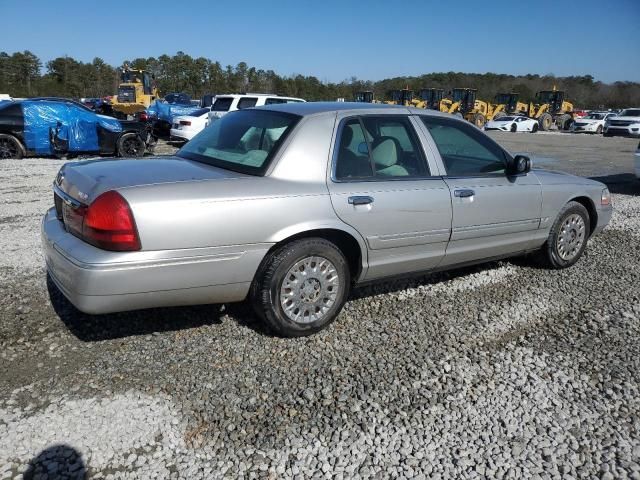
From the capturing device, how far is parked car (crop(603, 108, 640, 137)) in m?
30.7

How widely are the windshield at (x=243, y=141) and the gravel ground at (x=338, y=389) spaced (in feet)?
3.70

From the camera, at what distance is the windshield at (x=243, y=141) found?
3.51 meters

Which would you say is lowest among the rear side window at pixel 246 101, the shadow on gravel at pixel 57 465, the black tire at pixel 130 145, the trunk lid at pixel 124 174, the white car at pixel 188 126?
the shadow on gravel at pixel 57 465

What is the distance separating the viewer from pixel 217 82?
6912 cm

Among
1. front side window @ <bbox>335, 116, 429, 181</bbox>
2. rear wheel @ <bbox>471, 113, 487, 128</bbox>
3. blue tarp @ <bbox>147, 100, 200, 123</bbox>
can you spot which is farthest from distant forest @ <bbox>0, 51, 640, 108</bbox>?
front side window @ <bbox>335, 116, 429, 181</bbox>

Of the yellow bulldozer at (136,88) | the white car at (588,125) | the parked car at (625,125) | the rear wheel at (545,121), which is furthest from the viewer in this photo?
the rear wheel at (545,121)

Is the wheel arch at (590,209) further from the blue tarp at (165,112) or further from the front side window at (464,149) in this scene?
the blue tarp at (165,112)

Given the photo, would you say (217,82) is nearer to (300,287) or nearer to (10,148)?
(10,148)

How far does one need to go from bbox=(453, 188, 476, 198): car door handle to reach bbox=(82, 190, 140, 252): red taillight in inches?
93.2

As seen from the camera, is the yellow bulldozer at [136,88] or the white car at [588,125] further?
the white car at [588,125]

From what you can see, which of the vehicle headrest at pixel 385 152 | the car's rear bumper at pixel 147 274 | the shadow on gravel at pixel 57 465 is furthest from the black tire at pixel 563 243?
the shadow on gravel at pixel 57 465

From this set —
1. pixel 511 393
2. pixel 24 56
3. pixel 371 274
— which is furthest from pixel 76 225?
pixel 24 56

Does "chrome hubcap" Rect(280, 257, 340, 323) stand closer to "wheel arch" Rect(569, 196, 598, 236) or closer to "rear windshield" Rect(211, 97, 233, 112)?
"wheel arch" Rect(569, 196, 598, 236)

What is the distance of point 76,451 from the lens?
94.4 inches
